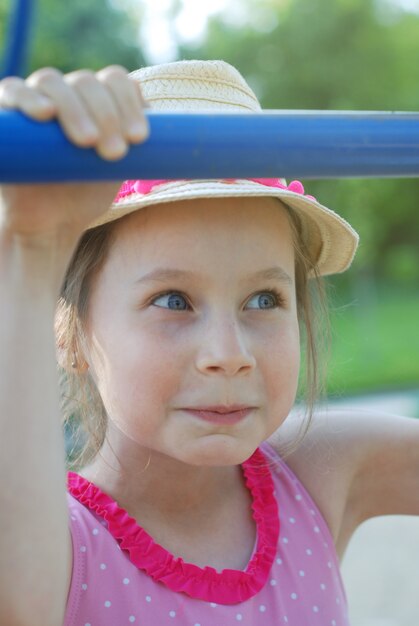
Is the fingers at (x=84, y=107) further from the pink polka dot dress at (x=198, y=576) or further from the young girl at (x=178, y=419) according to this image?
the pink polka dot dress at (x=198, y=576)

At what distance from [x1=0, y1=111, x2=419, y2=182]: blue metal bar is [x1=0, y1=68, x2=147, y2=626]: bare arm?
71 mm

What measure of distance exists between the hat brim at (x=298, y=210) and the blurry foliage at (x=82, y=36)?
1667 centimetres

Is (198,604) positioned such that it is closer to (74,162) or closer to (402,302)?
(74,162)

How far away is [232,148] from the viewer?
921 millimetres

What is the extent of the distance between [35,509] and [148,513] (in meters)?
0.46

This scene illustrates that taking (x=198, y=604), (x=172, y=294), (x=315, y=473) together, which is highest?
(x=172, y=294)

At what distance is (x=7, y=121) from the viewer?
2.83 ft

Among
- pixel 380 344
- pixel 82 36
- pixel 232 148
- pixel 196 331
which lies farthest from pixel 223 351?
pixel 82 36

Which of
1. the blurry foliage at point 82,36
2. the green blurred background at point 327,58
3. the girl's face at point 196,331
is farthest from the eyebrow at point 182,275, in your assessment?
the blurry foliage at point 82,36

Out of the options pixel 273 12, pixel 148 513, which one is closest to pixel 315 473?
pixel 148 513

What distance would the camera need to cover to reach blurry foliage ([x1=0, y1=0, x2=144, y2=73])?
58.9ft

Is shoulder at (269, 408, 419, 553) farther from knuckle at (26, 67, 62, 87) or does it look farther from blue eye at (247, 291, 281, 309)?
knuckle at (26, 67, 62, 87)

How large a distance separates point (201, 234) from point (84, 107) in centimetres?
47

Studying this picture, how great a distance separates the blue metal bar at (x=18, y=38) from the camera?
90 cm
